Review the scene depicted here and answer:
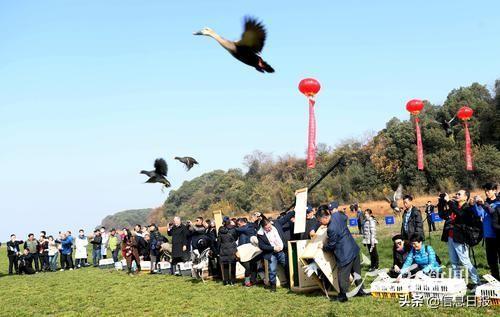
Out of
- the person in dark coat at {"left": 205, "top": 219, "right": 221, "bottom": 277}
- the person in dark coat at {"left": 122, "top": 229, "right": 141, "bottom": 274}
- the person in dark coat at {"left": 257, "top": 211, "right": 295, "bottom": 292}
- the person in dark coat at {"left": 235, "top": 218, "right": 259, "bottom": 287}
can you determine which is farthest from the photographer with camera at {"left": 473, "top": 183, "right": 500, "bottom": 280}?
the person in dark coat at {"left": 122, "top": 229, "right": 141, "bottom": 274}

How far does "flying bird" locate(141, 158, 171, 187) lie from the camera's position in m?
12.8

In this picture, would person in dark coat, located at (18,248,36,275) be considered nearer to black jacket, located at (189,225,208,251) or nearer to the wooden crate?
black jacket, located at (189,225,208,251)

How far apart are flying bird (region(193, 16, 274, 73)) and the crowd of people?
356 cm

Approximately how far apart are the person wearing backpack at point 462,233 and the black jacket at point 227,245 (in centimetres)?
551

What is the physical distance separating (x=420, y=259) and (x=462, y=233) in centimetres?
98

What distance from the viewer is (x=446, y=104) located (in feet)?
149

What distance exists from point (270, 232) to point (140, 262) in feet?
28.8

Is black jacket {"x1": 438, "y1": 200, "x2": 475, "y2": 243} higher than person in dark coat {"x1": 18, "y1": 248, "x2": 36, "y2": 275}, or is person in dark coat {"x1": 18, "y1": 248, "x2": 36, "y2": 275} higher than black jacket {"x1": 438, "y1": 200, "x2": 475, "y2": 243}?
black jacket {"x1": 438, "y1": 200, "x2": 475, "y2": 243}

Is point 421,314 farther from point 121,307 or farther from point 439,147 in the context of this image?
point 439,147

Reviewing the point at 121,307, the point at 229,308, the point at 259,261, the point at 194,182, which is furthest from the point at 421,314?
the point at 194,182

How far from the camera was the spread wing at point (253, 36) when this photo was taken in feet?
→ 24.2

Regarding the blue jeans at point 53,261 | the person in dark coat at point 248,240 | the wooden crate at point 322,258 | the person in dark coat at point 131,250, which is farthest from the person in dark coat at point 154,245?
the wooden crate at point 322,258

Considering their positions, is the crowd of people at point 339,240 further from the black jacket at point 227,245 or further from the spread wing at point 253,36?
the spread wing at point 253,36

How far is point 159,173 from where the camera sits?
13.1 metres
